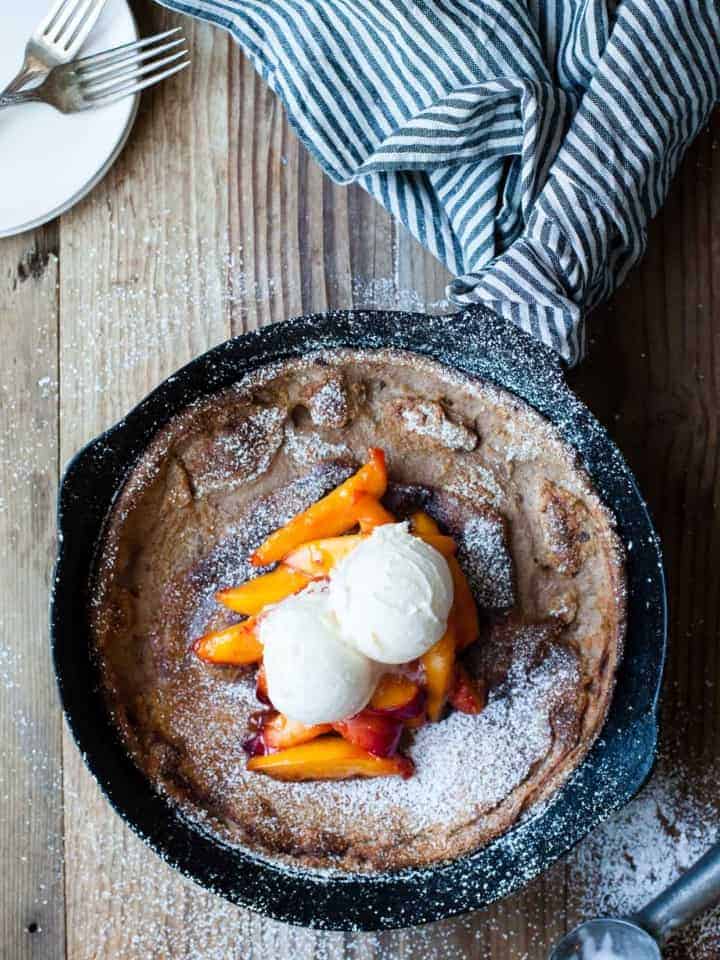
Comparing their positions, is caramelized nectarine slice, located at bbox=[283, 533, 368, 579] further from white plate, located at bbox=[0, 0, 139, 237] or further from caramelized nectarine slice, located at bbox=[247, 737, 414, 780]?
white plate, located at bbox=[0, 0, 139, 237]

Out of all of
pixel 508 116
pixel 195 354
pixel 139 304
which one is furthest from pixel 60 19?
pixel 508 116

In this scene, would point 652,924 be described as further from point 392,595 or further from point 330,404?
point 330,404

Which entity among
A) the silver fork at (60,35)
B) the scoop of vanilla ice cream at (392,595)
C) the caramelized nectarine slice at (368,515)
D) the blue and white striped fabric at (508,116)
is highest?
the silver fork at (60,35)

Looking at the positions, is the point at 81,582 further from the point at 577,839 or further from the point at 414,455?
the point at 577,839

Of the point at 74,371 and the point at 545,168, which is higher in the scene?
the point at 545,168

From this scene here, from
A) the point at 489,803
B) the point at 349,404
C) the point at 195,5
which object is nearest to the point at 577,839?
the point at 489,803

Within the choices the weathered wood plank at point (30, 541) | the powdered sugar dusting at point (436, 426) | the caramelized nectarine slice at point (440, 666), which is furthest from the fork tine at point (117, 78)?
the caramelized nectarine slice at point (440, 666)

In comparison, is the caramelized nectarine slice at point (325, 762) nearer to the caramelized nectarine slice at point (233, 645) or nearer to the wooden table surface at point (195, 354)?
the caramelized nectarine slice at point (233, 645)
